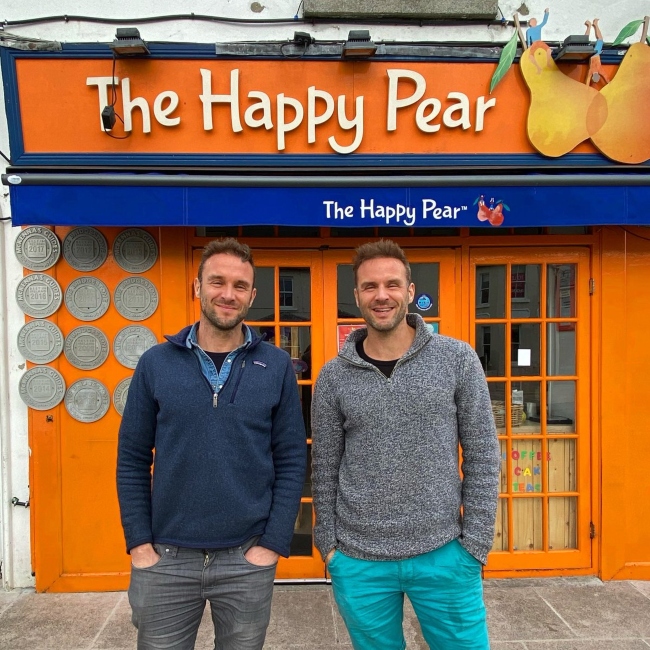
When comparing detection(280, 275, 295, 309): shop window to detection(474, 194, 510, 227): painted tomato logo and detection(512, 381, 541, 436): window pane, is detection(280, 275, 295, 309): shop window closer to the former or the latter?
detection(474, 194, 510, 227): painted tomato logo

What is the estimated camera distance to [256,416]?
203cm

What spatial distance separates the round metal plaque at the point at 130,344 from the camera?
3834 mm

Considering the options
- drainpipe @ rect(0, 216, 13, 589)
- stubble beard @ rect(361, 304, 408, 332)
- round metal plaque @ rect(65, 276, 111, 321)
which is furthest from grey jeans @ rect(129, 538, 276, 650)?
drainpipe @ rect(0, 216, 13, 589)

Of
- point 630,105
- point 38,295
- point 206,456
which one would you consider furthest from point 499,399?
point 38,295

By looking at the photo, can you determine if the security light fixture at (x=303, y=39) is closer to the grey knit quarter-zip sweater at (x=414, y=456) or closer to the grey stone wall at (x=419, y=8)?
the grey stone wall at (x=419, y=8)

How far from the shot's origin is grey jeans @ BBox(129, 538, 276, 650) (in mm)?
2025

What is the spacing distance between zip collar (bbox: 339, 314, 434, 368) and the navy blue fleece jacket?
0.30 meters

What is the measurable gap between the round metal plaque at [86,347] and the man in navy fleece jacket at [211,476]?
6.35 ft

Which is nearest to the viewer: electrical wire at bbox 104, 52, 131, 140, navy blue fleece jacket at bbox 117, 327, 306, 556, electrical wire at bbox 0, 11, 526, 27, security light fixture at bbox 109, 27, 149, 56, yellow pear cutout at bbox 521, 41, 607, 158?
navy blue fleece jacket at bbox 117, 327, 306, 556

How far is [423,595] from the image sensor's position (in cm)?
204

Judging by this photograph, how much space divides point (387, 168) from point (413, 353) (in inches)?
78.5

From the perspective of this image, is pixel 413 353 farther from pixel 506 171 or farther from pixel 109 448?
pixel 109 448

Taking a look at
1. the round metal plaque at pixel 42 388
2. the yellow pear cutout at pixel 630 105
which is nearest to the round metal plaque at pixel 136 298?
the round metal plaque at pixel 42 388

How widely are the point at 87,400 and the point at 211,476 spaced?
2271 millimetres
